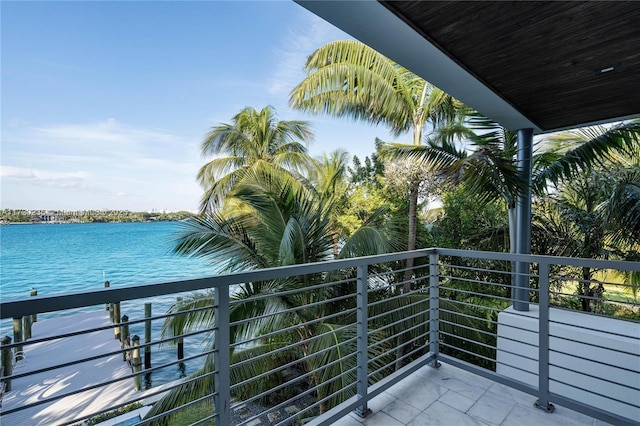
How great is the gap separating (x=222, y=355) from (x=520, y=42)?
8.23 ft

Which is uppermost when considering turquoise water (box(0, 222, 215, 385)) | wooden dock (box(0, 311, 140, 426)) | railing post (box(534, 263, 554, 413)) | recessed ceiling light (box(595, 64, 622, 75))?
recessed ceiling light (box(595, 64, 622, 75))

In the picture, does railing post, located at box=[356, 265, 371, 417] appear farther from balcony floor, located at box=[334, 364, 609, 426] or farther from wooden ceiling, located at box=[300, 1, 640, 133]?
wooden ceiling, located at box=[300, 1, 640, 133]

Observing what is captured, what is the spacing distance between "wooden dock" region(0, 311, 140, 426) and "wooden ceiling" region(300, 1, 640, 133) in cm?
690

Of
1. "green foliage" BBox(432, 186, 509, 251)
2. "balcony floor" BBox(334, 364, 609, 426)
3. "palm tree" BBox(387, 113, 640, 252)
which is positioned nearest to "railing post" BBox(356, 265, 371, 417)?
"balcony floor" BBox(334, 364, 609, 426)

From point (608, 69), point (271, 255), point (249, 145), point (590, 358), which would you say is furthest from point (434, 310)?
point (249, 145)

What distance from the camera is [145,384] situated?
856 cm

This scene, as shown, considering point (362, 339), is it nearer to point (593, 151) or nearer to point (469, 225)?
point (593, 151)

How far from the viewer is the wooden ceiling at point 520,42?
171 centimetres

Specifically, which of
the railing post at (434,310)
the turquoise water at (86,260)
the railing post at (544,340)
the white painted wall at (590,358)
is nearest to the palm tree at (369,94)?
the white painted wall at (590,358)

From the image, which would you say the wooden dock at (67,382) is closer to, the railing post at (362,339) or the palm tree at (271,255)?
the palm tree at (271,255)

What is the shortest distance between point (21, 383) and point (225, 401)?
403 inches

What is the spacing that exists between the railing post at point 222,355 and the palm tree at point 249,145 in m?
9.55

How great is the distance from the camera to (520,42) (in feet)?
6.62

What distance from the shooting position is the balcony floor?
2.07m
